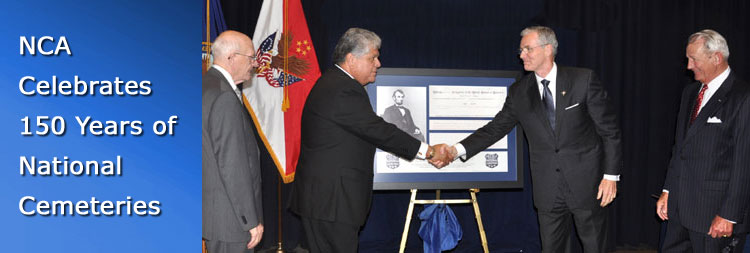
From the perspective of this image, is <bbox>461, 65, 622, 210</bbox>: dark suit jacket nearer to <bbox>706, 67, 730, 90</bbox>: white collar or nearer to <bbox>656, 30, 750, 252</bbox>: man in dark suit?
<bbox>656, 30, 750, 252</bbox>: man in dark suit

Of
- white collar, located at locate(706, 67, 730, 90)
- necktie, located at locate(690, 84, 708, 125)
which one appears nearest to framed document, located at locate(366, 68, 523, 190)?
necktie, located at locate(690, 84, 708, 125)

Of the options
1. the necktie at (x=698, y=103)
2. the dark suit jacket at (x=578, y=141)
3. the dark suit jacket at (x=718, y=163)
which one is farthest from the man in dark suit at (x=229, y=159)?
the necktie at (x=698, y=103)

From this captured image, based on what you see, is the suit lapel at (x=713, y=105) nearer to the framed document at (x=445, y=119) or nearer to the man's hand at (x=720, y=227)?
the man's hand at (x=720, y=227)

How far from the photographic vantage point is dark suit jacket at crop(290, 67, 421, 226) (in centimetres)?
267

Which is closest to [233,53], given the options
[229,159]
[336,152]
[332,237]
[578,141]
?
[229,159]

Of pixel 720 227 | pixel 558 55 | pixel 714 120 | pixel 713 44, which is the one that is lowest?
pixel 720 227

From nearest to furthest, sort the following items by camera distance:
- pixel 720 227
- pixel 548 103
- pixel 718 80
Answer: pixel 720 227, pixel 718 80, pixel 548 103

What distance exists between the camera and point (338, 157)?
106 inches

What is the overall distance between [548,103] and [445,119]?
1043 mm

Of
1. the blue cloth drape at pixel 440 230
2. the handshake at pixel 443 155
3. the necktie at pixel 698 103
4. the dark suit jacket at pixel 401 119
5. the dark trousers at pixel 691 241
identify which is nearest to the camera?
the dark trousers at pixel 691 241

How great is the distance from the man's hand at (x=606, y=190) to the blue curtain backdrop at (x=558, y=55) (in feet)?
6.71

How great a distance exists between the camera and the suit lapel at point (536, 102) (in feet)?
9.62

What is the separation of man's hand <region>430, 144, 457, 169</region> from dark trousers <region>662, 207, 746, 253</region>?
1335 millimetres

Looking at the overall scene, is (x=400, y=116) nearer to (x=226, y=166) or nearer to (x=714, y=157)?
(x=714, y=157)
